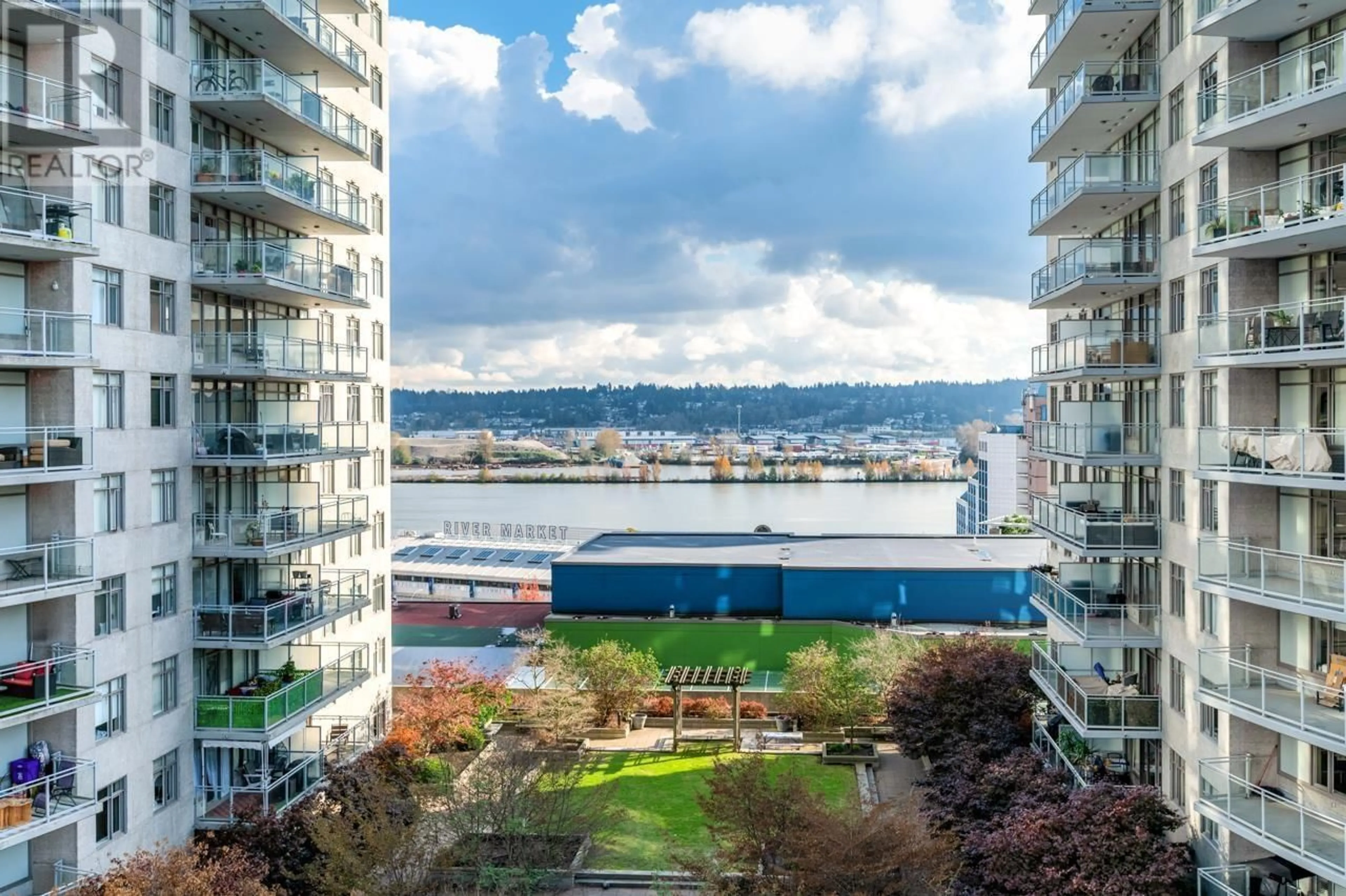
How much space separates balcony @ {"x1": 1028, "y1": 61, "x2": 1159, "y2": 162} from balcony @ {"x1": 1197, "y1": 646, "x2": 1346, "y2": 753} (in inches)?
435

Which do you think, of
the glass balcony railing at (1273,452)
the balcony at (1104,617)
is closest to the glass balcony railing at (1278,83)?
the glass balcony railing at (1273,452)

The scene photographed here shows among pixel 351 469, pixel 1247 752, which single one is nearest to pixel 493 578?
pixel 351 469

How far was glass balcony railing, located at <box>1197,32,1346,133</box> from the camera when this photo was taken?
1576cm

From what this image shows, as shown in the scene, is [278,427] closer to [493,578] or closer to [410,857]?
[410,857]

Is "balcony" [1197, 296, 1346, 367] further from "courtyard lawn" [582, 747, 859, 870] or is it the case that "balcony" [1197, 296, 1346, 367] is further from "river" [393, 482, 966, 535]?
"river" [393, 482, 966, 535]

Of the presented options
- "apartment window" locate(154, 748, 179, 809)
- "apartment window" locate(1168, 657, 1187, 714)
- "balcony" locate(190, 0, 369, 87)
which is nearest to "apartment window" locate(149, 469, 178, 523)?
"apartment window" locate(154, 748, 179, 809)

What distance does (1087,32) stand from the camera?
22.5 meters

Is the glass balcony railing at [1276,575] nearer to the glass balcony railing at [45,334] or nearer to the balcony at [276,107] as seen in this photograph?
the glass balcony railing at [45,334]

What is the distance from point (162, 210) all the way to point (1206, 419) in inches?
798

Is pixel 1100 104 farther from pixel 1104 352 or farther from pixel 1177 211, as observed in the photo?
pixel 1104 352

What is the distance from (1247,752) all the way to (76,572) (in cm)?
2008

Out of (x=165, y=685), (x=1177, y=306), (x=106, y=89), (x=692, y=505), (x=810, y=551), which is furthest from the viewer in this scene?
(x=692, y=505)

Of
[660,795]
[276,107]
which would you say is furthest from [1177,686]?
[276,107]

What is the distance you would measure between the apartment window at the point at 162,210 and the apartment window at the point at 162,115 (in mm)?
894
